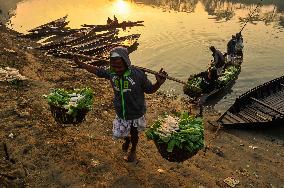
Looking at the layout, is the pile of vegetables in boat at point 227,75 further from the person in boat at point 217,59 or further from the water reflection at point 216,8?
the water reflection at point 216,8

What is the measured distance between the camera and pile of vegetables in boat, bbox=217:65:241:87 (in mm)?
16570

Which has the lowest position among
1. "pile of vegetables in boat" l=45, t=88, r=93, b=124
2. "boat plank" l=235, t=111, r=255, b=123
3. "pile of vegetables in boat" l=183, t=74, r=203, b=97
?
"boat plank" l=235, t=111, r=255, b=123

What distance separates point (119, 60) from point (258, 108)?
30.3 feet

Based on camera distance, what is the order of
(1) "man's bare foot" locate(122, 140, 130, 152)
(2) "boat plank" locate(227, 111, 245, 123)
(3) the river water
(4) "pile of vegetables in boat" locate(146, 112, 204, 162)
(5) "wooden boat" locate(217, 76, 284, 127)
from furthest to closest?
(3) the river water < (2) "boat plank" locate(227, 111, 245, 123) < (5) "wooden boat" locate(217, 76, 284, 127) < (1) "man's bare foot" locate(122, 140, 130, 152) < (4) "pile of vegetables in boat" locate(146, 112, 204, 162)

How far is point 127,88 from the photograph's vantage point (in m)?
6.70

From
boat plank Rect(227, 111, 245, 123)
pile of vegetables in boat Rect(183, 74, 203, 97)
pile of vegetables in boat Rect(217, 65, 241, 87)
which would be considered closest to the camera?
boat plank Rect(227, 111, 245, 123)

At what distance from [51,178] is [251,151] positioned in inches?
280

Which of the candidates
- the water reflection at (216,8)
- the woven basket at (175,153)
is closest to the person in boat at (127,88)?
the woven basket at (175,153)

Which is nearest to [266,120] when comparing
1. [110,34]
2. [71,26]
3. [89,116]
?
[89,116]

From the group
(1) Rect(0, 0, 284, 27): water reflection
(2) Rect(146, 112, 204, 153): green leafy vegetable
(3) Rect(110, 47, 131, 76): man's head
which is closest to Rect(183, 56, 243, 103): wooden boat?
(2) Rect(146, 112, 204, 153): green leafy vegetable

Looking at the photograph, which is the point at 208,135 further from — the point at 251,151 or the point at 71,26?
the point at 71,26

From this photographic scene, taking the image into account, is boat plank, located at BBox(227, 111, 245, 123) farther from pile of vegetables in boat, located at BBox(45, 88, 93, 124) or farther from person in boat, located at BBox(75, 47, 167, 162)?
pile of vegetables in boat, located at BBox(45, 88, 93, 124)

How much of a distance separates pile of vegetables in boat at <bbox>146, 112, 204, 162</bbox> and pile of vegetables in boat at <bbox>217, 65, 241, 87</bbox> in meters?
9.83

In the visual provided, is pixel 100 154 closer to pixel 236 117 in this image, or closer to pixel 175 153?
pixel 175 153
